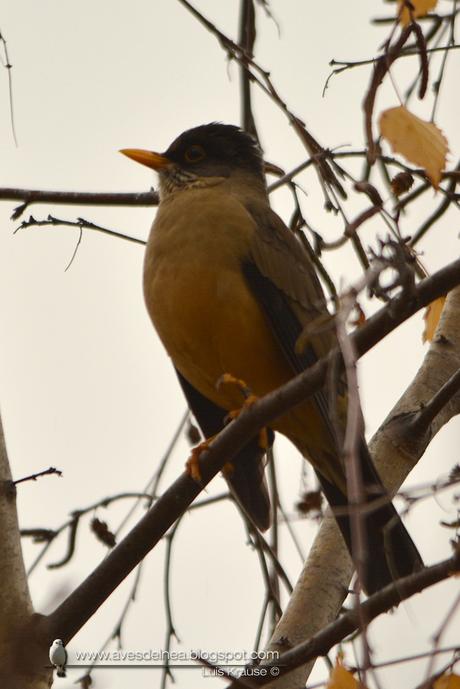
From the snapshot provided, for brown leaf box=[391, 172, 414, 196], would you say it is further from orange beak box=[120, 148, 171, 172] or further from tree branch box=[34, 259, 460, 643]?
orange beak box=[120, 148, 171, 172]

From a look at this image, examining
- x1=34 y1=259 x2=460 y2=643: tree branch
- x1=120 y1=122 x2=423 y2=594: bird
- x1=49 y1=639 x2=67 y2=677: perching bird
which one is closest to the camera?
x1=34 y1=259 x2=460 y2=643: tree branch

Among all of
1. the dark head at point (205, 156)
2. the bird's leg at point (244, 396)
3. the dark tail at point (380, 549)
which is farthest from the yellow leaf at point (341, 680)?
the dark head at point (205, 156)

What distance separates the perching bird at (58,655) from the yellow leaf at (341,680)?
1108 millimetres

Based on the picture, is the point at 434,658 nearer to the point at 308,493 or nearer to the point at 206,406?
the point at 308,493

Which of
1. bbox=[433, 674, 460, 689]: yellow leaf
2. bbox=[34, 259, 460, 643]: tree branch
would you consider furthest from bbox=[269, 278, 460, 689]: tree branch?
bbox=[433, 674, 460, 689]: yellow leaf

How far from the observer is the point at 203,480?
4508mm

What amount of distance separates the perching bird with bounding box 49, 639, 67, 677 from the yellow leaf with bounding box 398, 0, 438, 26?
2.54m

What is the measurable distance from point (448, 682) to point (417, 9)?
2.09m

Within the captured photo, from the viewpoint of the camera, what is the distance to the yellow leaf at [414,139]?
3.41 m

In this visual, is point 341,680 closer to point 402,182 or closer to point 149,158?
point 402,182

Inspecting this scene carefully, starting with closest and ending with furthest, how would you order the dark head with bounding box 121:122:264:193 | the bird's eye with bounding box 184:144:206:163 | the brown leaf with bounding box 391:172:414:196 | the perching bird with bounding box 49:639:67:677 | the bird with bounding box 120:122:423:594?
1. the perching bird with bounding box 49:639:67:677
2. the brown leaf with bounding box 391:172:414:196
3. the bird with bounding box 120:122:423:594
4. the dark head with bounding box 121:122:264:193
5. the bird's eye with bounding box 184:144:206:163

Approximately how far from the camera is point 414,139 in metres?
3.44

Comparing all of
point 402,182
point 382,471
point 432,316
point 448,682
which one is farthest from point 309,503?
point 448,682

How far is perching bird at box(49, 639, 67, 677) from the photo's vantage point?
402cm
